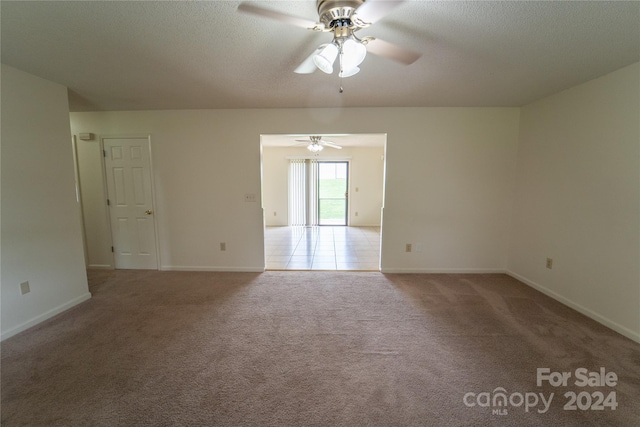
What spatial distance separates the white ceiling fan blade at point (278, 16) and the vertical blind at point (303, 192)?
582cm

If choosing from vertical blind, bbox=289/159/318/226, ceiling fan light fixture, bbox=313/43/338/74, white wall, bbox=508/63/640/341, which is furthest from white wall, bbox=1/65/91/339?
white wall, bbox=508/63/640/341

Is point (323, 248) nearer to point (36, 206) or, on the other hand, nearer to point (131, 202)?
point (131, 202)

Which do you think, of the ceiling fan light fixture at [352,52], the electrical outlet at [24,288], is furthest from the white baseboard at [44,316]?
the ceiling fan light fixture at [352,52]

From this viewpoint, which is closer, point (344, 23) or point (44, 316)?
point (344, 23)

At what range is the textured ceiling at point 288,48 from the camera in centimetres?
143

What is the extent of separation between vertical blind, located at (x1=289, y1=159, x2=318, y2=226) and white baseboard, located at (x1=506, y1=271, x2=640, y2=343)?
5.14m

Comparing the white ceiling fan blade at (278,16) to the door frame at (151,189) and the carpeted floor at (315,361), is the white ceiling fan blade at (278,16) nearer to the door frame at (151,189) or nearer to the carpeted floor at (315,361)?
the carpeted floor at (315,361)

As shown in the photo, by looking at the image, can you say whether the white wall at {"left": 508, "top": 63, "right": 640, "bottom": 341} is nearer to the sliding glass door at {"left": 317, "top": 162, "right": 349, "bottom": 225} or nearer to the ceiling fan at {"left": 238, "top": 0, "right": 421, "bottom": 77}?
the ceiling fan at {"left": 238, "top": 0, "right": 421, "bottom": 77}

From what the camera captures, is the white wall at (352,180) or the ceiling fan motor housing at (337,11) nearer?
the ceiling fan motor housing at (337,11)

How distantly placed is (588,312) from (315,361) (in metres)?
2.78

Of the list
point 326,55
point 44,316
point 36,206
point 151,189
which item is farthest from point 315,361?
point 151,189

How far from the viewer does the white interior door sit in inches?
138

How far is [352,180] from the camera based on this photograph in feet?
23.5

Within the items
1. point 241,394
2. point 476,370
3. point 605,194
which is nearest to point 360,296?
point 476,370
